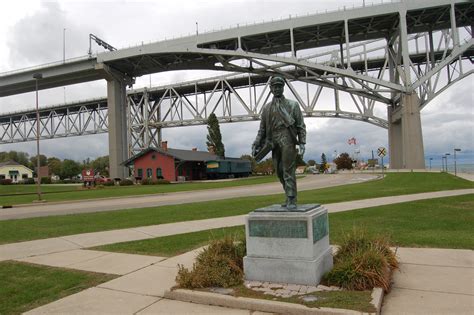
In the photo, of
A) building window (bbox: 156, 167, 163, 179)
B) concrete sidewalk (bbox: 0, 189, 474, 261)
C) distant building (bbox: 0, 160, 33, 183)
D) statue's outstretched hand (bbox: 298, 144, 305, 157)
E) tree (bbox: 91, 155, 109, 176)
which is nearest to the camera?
statue's outstretched hand (bbox: 298, 144, 305, 157)

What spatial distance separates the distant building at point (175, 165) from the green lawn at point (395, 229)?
4891cm

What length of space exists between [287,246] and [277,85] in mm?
2763

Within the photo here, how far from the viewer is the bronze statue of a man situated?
671 cm

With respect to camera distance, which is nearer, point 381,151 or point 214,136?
point 381,151

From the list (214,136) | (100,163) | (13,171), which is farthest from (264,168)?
(100,163)

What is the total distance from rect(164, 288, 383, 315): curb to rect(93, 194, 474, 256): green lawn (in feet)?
10.7

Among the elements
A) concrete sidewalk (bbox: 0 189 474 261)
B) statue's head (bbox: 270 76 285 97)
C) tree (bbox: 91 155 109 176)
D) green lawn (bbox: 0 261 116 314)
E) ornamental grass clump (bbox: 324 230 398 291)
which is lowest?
green lawn (bbox: 0 261 116 314)

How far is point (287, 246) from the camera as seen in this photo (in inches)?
239

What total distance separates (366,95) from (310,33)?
1350 centimetres

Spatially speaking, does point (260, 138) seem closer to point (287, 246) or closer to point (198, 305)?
point (287, 246)

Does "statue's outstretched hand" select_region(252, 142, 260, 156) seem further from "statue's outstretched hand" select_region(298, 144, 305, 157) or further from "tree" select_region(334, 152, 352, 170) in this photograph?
"tree" select_region(334, 152, 352, 170)

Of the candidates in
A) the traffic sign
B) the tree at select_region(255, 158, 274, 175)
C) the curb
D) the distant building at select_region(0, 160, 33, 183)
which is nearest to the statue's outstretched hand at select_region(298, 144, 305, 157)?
the curb

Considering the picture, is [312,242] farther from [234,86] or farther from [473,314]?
[234,86]

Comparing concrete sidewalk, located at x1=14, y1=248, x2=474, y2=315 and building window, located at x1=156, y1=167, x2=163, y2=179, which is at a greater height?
building window, located at x1=156, y1=167, x2=163, y2=179
